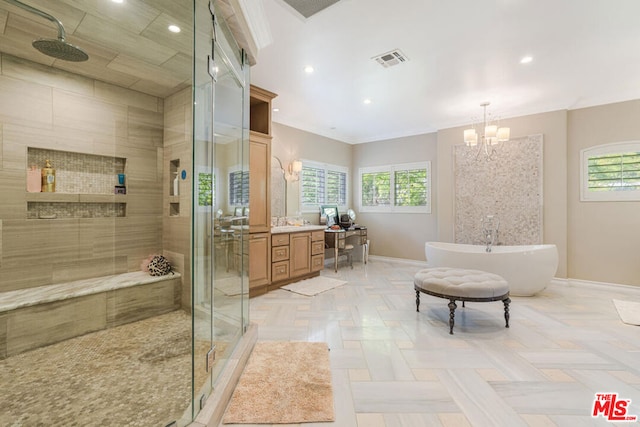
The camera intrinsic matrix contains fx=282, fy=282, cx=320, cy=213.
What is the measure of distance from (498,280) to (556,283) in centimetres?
239

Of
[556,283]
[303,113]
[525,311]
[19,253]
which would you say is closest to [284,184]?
[303,113]

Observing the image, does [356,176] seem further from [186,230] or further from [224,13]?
[224,13]

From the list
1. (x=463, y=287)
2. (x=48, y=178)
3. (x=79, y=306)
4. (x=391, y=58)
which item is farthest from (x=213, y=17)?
(x=463, y=287)

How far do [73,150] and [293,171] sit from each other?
3.01 meters

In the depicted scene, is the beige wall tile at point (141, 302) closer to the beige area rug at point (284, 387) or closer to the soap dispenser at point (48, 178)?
the soap dispenser at point (48, 178)

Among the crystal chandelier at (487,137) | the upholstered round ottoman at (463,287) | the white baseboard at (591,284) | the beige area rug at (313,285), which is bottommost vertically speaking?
the beige area rug at (313,285)

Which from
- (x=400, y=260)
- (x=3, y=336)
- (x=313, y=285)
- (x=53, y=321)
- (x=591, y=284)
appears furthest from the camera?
(x=400, y=260)

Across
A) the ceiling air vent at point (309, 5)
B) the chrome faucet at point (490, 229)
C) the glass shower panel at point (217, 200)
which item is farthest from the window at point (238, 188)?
the chrome faucet at point (490, 229)

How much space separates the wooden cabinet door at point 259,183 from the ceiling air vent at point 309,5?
5.61ft

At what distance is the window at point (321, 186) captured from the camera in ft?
17.8

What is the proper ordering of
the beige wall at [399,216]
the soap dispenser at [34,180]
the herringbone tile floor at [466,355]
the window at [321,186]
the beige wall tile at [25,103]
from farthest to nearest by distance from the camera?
the beige wall at [399,216]
the window at [321,186]
the soap dispenser at [34,180]
the beige wall tile at [25,103]
the herringbone tile floor at [466,355]

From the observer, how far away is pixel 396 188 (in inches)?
240

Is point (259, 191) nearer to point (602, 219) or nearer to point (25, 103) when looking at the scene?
point (25, 103)

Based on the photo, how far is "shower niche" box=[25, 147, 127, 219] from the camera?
8.57 feet
